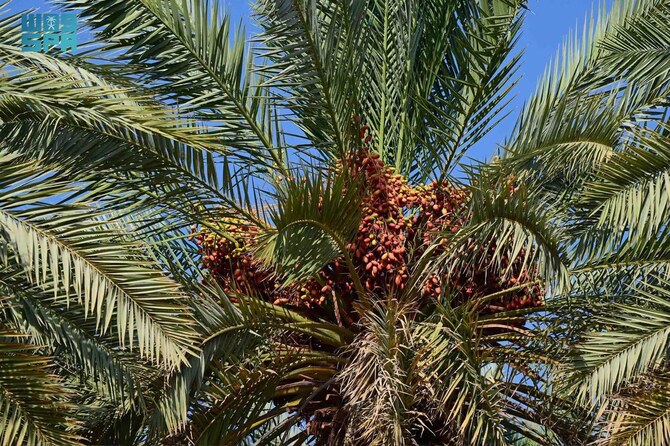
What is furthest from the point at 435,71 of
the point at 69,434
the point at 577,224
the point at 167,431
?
the point at 69,434

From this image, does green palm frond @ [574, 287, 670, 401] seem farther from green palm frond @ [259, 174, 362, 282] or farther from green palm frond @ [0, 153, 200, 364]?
green palm frond @ [0, 153, 200, 364]

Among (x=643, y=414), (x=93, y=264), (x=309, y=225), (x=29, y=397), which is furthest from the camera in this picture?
(x=309, y=225)

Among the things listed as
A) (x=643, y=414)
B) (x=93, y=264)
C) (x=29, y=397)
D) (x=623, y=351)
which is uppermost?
(x=623, y=351)

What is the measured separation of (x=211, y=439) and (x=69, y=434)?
47.6 inches

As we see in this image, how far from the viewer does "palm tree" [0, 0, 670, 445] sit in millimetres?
6828

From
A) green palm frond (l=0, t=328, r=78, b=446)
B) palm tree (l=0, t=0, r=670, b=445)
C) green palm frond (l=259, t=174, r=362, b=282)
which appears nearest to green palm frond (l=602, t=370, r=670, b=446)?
palm tree (l=0, t=0, r=670, b=445)

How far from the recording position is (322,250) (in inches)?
283

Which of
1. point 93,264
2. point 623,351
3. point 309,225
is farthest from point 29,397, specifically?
point 623,351

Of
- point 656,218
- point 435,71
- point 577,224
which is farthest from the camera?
point 435,71

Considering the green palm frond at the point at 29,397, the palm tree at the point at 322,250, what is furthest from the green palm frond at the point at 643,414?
the green palm frond at the point at 29,397

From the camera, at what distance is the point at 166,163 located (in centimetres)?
785

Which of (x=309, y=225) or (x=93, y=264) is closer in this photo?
(x=93, y=264)

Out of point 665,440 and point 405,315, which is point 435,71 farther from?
point 665,440

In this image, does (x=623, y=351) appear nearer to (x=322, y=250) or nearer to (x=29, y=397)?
(x=322, y=250)
